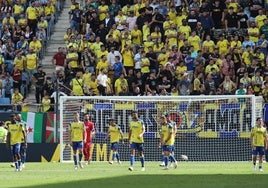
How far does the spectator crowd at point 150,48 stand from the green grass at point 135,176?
15.3 feet

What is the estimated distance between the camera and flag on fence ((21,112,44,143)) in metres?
46.9

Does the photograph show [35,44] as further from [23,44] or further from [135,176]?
[135,176]

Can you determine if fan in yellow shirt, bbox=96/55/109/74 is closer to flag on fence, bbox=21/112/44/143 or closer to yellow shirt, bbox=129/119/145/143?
flag on fence, bbox=21/112/44/143

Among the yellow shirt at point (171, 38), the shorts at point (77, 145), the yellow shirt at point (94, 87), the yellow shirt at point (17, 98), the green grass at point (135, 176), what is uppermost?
the yellow shirt at point (171, 38)

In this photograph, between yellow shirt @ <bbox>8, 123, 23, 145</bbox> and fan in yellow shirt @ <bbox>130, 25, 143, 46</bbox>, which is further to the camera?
fan in yellow shirt @ <bbox>130, 25, 143, 46</bbox>

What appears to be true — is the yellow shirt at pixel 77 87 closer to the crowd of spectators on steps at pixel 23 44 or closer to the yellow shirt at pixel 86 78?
the yellow shirt at pixel 86 78

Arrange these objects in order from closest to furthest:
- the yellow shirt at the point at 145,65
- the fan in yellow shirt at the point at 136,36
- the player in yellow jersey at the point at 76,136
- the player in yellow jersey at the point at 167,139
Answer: the player in yellow jersey at the point at 167,139 < the player in yellow jersey at the point at 76,136 < the yellow shirt at the point at 145,65 < the fan in yellow shirt at the point at 136,36

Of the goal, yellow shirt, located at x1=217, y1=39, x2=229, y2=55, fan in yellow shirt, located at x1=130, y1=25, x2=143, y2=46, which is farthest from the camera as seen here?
fan in yellow shirt, located at x1=130, y1=25, x2=143, y2=46

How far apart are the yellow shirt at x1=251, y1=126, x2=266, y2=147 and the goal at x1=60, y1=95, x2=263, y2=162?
15.7 feet

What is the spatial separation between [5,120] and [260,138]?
1260cm

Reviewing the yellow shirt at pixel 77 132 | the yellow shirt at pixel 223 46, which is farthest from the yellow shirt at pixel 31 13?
the yellow shirt at pixel 77 132

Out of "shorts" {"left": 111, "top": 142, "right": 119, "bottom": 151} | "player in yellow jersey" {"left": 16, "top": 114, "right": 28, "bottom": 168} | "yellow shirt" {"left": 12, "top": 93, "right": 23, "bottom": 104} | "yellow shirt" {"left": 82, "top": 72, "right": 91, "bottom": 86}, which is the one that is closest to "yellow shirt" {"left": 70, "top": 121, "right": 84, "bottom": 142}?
"player in yellow jersey" {"left": 16, "top": 114, "right": 28, "bottom": 168}

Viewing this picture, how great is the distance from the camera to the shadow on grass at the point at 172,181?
3278 cm

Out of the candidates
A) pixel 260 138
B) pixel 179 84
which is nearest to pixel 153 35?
pixel 179 84
